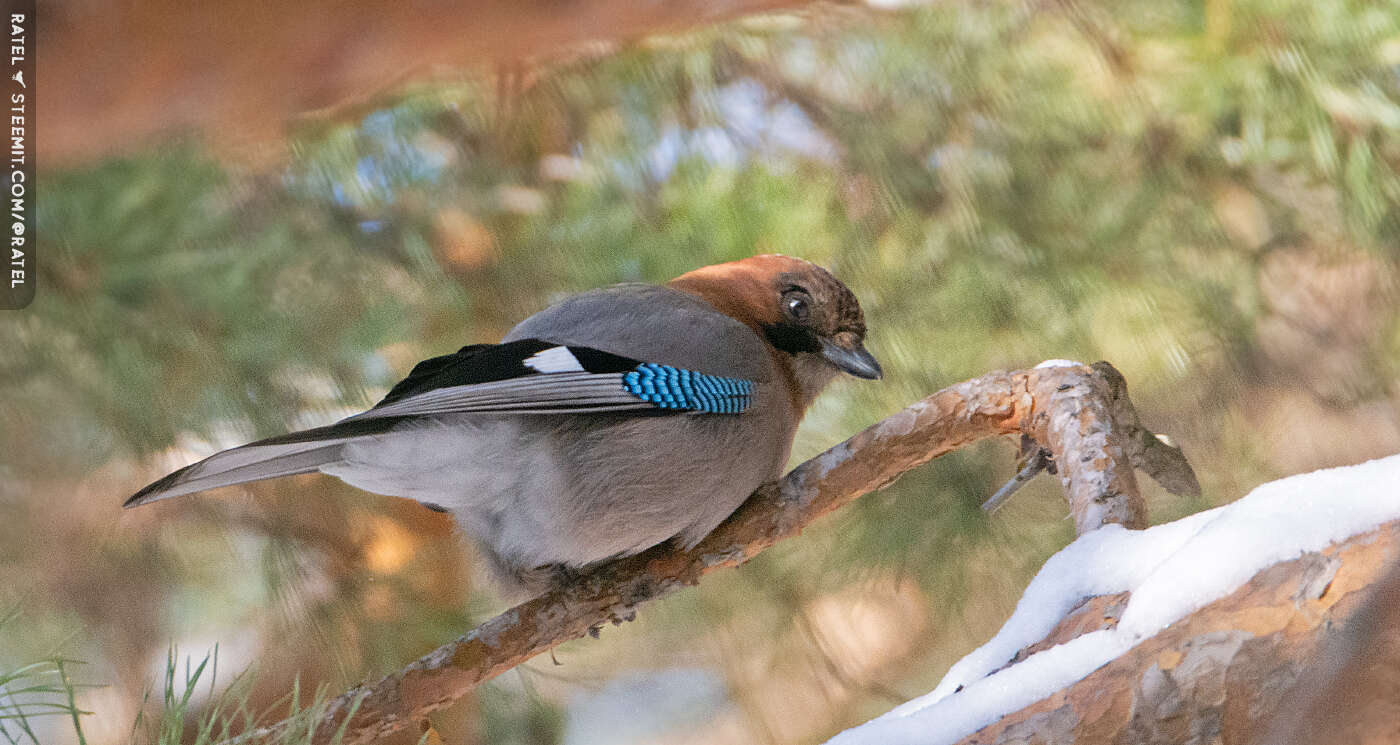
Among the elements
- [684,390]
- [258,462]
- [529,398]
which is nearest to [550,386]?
[529,398]

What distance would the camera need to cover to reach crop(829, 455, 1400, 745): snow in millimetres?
588

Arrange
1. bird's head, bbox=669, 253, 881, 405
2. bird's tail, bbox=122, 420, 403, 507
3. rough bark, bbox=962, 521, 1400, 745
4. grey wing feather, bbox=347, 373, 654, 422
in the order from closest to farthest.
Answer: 1. rough bark, bbox=962, 521, 1400, 745
2. bird's tail, bbox=122, 420, 403, 507
3. grey wing feather, bbox=347, 373, 654, 422
4. bird's head, bbox=669, 253, 881, 405

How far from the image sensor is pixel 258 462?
3.17ft

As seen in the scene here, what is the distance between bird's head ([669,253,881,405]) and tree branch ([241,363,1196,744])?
206 millimetres

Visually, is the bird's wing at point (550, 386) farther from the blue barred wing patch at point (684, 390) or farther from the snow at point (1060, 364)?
the snow at point (1060, 364)

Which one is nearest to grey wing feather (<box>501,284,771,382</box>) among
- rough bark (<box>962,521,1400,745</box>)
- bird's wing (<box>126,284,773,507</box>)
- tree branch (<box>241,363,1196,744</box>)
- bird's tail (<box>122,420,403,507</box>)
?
bird's wing (<box>126,284,773,507</box>)

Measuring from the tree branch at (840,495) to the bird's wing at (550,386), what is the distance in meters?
0.12

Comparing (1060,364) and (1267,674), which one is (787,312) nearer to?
(1060,364)

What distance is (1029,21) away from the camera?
1437 millimetres

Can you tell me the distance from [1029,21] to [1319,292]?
454 mm

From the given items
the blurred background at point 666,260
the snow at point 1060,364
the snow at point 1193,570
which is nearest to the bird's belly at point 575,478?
the blurred background at point 666,260

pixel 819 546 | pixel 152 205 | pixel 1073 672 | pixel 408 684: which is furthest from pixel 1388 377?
pixel 152 205

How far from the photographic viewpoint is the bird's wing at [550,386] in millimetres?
1083

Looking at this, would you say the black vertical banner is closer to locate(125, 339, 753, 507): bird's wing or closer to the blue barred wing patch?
locate(125, 339, 753, 507): bird's wing
